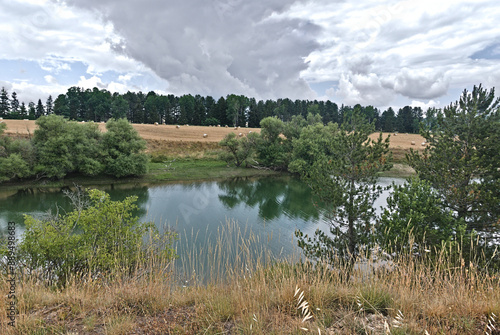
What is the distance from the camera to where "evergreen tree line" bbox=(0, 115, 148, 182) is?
111 feet

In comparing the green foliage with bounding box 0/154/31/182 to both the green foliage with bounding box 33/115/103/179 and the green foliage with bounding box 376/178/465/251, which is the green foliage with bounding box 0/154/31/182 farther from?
the green foliage with bounding box 376/178/465/251

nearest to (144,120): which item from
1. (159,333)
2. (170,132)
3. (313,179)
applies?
(170,132)

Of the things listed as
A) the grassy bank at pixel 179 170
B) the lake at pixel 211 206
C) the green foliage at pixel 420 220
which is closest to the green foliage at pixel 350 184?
the green foliage at pixel 420 220

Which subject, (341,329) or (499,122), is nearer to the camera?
(341,329)

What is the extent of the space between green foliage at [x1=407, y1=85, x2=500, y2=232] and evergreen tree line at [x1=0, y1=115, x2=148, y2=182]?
35.7m

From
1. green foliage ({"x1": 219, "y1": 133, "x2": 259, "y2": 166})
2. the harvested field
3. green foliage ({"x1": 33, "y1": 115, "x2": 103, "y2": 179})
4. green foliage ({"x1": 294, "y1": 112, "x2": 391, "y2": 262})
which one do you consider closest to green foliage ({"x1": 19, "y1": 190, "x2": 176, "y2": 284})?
green foliage ({"x1": 294, "y1": 112, "x2": 391, "y2": 262})

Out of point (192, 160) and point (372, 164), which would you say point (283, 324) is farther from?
point (192, 160)

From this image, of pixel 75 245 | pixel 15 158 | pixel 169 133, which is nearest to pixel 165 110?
pixel 169 133

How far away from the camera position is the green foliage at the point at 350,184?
41.2ft

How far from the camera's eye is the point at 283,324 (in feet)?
10.9

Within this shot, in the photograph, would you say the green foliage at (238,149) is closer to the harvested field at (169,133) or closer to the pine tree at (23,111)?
the harvested field at (169,133)

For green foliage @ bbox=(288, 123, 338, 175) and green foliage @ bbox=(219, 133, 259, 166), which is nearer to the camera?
green foliage @ bbox=(288, 123, 338, 175)

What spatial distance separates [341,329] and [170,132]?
212ft

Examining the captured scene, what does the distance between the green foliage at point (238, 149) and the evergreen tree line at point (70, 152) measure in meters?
14.2
